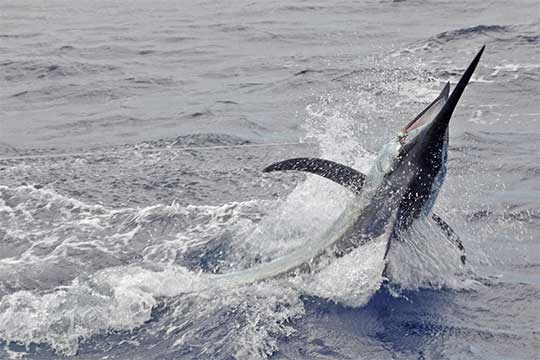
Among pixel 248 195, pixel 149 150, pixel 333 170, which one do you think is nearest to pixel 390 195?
pixel 333 170

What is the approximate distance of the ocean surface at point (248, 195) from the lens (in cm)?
987

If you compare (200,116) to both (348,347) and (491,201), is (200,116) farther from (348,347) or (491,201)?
(348,347)

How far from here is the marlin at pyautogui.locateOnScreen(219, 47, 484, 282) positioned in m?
10.1

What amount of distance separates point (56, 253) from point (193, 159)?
397cm

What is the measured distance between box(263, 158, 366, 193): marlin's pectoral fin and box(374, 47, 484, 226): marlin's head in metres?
0.28

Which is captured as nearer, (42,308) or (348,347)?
(348,347)

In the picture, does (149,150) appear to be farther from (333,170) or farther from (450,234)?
(450,234)

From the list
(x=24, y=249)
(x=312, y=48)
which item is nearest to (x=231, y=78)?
(x=312, y=48)

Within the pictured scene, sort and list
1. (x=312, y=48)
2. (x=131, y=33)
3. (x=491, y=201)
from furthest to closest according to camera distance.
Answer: (x=131, y=33) < (x=312, y=48) < (x=491, y=201)

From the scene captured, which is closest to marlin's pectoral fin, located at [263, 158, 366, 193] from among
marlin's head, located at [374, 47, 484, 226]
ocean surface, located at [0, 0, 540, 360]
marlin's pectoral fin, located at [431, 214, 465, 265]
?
marlin's head, located at [374, 47, 484, 226]

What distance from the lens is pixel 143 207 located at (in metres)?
13.4

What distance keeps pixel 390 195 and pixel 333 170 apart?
759 mm

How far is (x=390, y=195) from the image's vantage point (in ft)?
33.9

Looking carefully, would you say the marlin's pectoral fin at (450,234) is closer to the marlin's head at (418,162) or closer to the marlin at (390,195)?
the marlin at (390,195)
